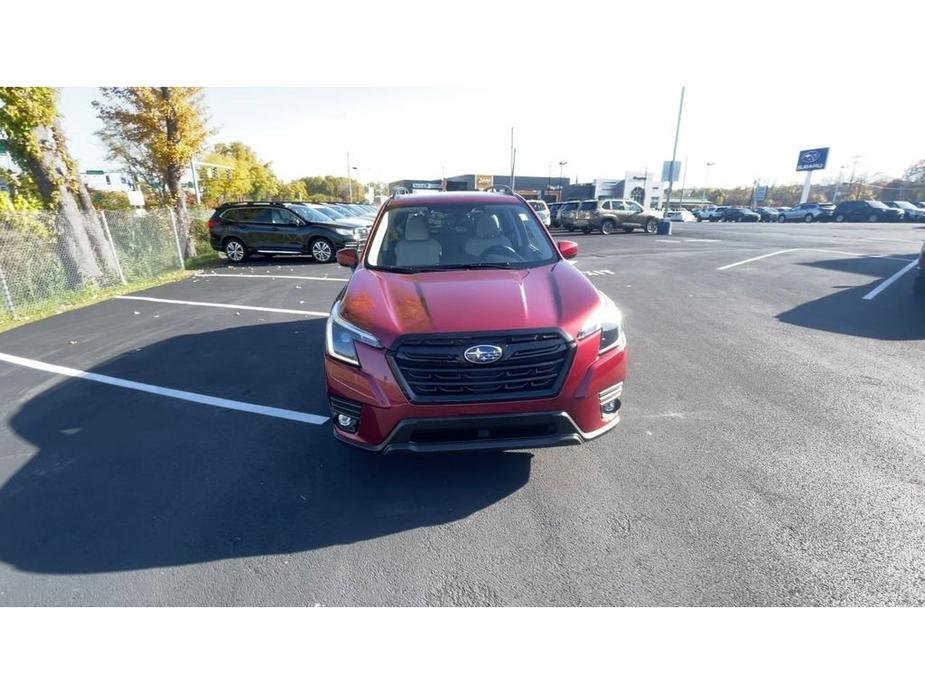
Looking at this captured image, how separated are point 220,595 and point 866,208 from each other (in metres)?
49.7

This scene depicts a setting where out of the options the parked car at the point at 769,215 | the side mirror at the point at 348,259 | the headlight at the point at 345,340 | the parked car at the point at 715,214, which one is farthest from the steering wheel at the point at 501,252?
the parked car at the point at 715,214

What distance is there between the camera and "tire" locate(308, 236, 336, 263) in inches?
511

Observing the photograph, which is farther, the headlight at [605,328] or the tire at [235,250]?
the tire at [235,250]

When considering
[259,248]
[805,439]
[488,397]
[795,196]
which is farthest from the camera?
[795,196]

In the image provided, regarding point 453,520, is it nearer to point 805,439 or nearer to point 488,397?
point 488,397

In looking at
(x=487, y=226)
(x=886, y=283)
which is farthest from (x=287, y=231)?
(x=886, y=283)

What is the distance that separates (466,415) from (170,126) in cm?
1603

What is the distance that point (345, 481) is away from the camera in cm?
286

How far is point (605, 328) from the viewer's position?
8.90ft

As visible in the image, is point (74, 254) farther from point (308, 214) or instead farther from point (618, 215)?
point (618, 215)

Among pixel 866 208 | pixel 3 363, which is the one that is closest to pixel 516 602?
pixel 3 363

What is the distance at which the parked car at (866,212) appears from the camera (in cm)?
3475

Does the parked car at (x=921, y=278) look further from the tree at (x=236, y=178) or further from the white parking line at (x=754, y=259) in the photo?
the tree at (x=236, y=178)

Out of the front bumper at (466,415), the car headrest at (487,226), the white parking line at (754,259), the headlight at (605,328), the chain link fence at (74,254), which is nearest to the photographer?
the front bumper at (466,415)
